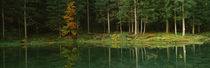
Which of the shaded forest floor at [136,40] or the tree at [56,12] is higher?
the tree at [56,12]

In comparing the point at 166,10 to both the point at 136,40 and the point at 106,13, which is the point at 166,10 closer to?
the point at 136,40

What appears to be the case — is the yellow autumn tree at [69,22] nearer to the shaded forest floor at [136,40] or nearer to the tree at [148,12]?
the shaded forest floor at [136,40]

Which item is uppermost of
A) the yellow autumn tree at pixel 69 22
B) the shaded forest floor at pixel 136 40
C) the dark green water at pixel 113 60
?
the yellow autumn tree at pixel 69 22

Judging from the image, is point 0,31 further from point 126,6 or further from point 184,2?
point 184,2

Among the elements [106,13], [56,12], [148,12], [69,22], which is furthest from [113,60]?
[106,13]

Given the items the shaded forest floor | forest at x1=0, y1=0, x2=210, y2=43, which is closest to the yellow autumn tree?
forest at x1=0, y1=0, x2=210, y2=43

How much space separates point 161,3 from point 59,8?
70.7 feet

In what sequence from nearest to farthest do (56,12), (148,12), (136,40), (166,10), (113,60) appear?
(113,60), (136,40), (166,10), (148,12), (56,12)

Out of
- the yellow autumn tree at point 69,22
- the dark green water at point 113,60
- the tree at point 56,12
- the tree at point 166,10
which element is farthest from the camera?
the tree at point 56,12

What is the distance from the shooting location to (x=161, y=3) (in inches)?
1422

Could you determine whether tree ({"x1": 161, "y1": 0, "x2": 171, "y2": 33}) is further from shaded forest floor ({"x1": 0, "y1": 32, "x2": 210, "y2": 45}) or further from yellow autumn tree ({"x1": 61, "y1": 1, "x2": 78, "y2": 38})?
yellow autumn tree ({"x1": 61, "y1": 1, "x2": 78, "y2": 38})

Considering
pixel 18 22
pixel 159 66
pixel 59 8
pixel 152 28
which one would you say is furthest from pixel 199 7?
pixel 18 22

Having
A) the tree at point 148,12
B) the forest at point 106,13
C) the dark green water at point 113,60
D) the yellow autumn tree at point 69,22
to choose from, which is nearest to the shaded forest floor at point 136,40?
the forest at point 106,13

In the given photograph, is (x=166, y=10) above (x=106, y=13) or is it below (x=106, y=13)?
below
